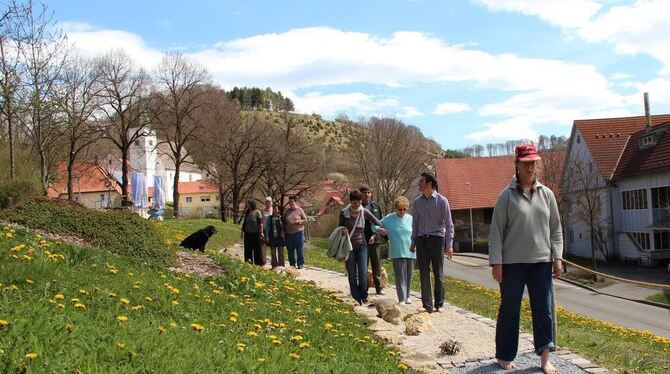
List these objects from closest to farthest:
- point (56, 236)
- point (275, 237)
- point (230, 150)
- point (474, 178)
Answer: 1. point (56, 236)
2. point (275, 237)
3. point (230, 150)
4. point (474, 178)

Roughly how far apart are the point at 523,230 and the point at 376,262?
229 inches

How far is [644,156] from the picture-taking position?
44.0 meters

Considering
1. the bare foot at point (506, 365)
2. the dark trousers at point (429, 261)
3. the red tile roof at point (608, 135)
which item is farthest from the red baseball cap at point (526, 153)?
the red tile roof at point (608, 135)

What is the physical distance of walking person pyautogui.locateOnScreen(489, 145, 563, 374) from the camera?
569 cm

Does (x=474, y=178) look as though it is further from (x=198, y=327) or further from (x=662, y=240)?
(x=198, y=327)

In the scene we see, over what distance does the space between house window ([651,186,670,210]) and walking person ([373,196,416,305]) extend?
118 feet

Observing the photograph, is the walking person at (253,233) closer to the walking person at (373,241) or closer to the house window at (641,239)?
the walking person at (373,241)

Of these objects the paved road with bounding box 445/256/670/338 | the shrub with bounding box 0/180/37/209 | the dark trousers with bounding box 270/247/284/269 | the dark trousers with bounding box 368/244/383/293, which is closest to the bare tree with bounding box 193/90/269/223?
the paved road with bounding box 445/256/670/338

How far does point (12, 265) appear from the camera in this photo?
664cm

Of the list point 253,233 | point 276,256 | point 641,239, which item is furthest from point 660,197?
point 253,233

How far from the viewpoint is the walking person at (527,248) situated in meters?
5.69

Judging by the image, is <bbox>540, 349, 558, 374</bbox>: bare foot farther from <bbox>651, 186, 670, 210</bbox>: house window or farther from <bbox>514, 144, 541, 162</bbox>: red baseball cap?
<bbox>651, 186, 670, 210</bbox>: house window

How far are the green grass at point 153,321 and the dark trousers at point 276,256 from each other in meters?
6.11

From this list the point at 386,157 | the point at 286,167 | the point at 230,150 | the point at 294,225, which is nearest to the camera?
the point at 294,225
